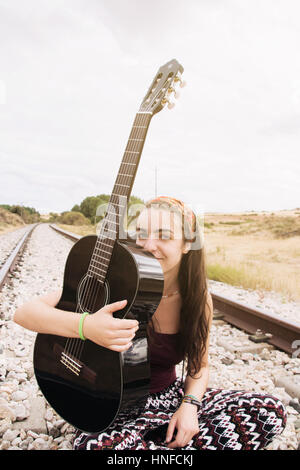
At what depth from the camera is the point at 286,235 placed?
2306 cm

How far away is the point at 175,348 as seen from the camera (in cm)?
214

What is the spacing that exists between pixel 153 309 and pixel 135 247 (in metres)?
0.33

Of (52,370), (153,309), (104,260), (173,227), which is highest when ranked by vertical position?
(173,227)

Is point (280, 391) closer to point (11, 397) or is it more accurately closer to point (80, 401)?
point (80, 401)

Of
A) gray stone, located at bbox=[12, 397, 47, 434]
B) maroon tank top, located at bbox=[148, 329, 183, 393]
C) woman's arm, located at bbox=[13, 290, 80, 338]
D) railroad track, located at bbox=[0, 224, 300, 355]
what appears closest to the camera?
woman's arm, located at bbox=[13, 290, 80, 338]

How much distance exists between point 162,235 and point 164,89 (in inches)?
31.6

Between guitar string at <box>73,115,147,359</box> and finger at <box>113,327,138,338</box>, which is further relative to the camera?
guitar string at <box>73,115,147,359</box>

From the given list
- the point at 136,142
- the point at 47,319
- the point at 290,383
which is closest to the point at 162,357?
the point at 47,319

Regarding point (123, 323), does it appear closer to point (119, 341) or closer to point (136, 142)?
point (119, 341)

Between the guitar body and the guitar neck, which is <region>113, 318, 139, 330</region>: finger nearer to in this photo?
the guitar body

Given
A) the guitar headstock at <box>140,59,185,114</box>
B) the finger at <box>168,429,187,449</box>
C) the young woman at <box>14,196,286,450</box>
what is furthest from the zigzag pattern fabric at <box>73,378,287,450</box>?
the guitar headstock at <box>140,59,185,114</box>

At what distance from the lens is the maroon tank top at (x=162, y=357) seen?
2.11 meters

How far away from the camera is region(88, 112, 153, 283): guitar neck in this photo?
74.5 inches

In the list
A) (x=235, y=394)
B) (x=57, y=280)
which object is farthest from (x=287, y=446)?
(x=57, y=280)
